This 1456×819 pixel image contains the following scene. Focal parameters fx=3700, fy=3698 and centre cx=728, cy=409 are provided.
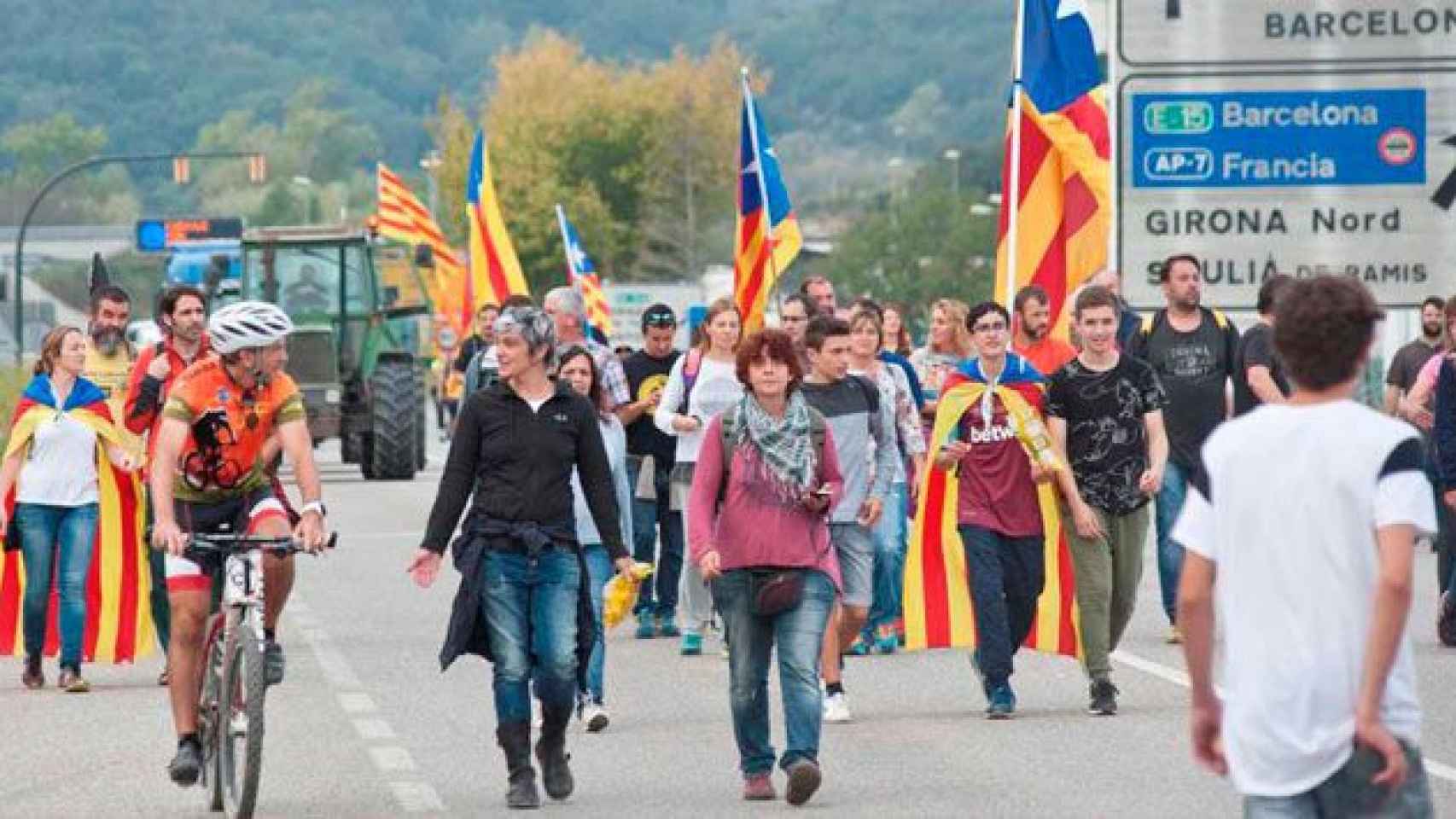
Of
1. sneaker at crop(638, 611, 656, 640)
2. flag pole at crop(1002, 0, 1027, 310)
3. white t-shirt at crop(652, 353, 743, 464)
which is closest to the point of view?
white t-shirt at crop(652, 353, 743, 464)

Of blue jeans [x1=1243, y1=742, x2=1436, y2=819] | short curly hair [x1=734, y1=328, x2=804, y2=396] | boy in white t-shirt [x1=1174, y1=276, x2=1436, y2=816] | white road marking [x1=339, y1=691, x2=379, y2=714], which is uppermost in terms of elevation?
short curly hair [x1=734, y1=328, x2=804, y2=396]

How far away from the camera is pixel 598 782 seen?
1232cm

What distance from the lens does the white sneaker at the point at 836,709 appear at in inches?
552

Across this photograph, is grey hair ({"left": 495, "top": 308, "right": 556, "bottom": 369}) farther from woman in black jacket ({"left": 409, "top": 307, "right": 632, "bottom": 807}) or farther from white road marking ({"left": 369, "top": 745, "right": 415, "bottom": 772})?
white road marking ({"left": 369, "top": 745, "right": 415, "bottom": 772})

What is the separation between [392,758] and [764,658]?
183 cm

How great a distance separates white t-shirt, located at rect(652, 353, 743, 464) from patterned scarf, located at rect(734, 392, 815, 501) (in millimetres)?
4542

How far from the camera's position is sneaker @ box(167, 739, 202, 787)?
11.6m

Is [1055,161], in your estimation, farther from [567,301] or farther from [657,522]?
[567,301]

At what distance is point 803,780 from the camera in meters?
11.4

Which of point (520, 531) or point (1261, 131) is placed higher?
point (1261, 131)

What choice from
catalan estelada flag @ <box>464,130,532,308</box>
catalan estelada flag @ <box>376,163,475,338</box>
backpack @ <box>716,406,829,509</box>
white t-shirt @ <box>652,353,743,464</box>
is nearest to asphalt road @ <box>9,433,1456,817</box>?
backpack @ <box>716,406,829,509</box>

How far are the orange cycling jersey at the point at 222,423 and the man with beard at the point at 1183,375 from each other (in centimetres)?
624

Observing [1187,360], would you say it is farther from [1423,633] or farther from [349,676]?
[349,676]

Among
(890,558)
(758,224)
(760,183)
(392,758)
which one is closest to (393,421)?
(760,183)
